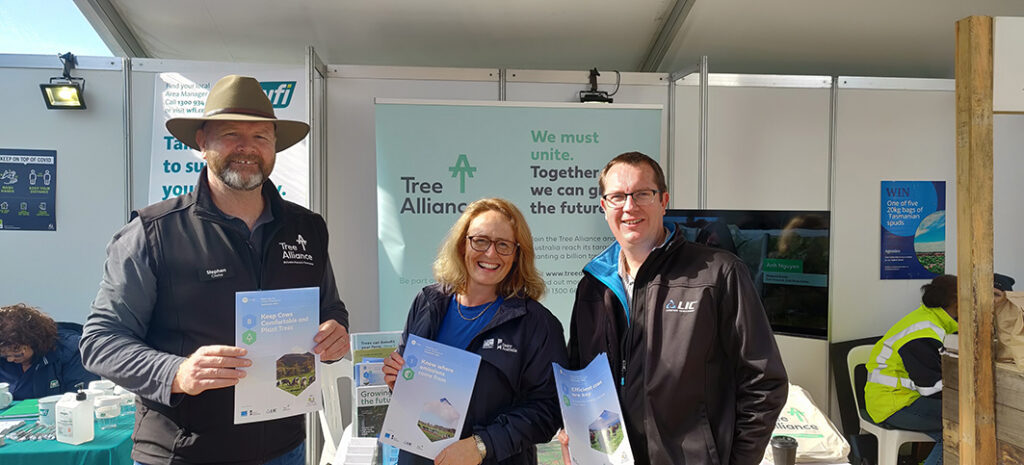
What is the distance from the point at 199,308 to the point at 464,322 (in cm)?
71

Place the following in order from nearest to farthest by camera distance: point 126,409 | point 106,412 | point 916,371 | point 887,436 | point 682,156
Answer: point 106,412 < point 126,409 < point 916,371 < point 887,436 < point 682,156

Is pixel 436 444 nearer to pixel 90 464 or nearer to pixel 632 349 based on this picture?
pixel 632 349

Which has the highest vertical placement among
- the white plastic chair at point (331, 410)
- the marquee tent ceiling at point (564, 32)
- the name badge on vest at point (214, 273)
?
the marquee tent ceiling at point (564, 32)

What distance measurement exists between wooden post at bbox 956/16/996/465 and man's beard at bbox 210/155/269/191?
1946 millimetres

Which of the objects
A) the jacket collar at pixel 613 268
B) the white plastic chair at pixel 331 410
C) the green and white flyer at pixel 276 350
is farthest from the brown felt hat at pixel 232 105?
the white plastic chair at pixel 331 410

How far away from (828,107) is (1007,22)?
9.17 ft

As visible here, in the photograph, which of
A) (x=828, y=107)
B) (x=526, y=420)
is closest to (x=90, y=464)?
(x=526, y=420)

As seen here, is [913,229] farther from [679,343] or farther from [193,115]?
[193,115]

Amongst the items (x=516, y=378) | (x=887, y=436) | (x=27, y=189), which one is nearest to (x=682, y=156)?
(x=887, y=436)

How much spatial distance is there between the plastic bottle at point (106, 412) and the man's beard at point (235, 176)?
5.65 ft

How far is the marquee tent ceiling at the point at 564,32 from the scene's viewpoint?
386 cm

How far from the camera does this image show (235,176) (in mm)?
1603

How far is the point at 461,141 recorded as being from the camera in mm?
3652

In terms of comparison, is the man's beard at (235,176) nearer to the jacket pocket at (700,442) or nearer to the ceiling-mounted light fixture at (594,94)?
the jacket pocket at (700,442)
